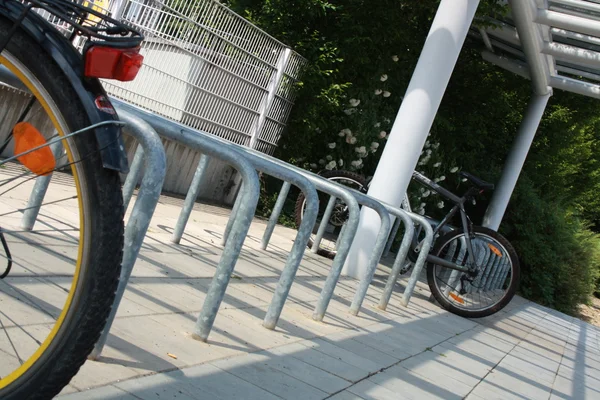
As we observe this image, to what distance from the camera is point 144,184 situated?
117 inches

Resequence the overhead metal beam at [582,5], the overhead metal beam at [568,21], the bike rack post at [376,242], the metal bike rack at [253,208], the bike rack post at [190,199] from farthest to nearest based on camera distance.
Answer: the overhead metal beam at [568,21] < the overhead metal beam at [582,5] < the bike rack post at [190,199] < the bike rack post at [376,242] < the metal bike rack at [253,208]

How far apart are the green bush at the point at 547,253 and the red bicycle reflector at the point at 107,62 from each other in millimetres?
12554

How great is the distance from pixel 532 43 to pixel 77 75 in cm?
1042

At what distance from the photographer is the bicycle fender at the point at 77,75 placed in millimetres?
2061

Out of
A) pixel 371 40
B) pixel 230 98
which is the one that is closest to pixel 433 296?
pixel 230 98

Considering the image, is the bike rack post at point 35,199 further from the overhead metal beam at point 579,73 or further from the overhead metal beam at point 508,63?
the overhead metal beam at point 508,63

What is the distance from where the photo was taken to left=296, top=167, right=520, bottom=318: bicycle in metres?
7.95

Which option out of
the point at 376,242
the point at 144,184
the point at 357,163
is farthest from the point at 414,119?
the point at 144,184

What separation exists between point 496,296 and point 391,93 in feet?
17.1

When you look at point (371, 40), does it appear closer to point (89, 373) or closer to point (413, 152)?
point (413, 152)

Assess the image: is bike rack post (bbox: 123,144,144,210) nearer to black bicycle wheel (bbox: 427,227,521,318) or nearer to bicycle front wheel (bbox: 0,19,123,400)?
bicycle front wheel (bbox: 0,19,123,400)

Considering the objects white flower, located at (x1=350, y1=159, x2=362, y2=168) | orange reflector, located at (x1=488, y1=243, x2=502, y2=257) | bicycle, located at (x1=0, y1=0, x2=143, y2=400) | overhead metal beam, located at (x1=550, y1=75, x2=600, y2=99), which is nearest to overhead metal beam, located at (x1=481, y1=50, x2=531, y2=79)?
overhead metal beam, located at (x1=550, y1=75, x2=600, y2=99)

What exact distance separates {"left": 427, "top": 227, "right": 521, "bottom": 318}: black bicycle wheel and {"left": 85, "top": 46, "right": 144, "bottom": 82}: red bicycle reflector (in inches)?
244

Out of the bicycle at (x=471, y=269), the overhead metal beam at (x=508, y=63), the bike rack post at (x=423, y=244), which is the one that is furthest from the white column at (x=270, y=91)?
the overhead metal beam at (x=508, y=63)
